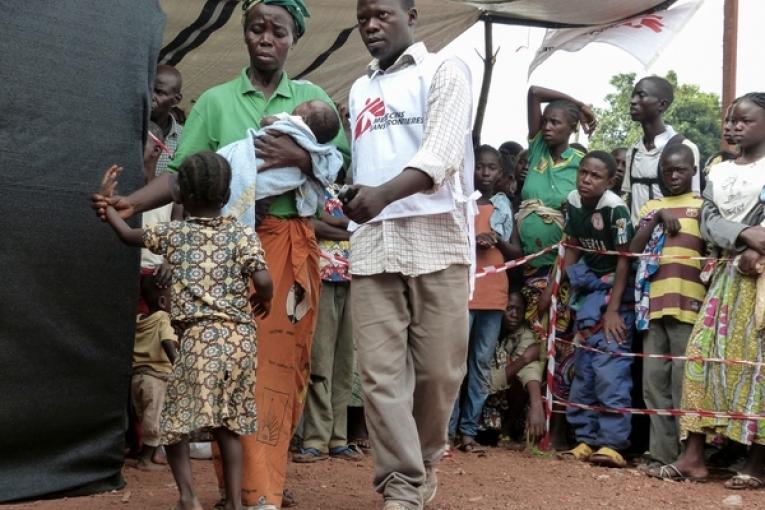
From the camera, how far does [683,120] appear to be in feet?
140

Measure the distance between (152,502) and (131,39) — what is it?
2041 mm

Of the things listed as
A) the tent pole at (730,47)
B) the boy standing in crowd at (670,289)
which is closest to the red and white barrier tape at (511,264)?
the boy standing in crowd at (670,289)

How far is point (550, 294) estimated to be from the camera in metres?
6.84

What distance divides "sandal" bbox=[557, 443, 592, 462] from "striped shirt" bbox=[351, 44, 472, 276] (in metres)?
2.72

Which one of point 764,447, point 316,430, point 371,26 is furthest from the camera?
point 316,430

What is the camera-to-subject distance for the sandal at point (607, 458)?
631cm

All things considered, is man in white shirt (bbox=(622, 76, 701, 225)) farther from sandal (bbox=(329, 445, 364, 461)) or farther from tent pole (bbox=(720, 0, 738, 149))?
tent pole (bbox=(720, 0, 738, 149))

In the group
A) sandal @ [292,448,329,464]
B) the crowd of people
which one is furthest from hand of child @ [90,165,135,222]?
sandal @ [292,448,329,464]

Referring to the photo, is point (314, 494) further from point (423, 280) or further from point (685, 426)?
point (685, 426)

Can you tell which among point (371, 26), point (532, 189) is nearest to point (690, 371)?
point (532, 189)

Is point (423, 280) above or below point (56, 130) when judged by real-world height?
below

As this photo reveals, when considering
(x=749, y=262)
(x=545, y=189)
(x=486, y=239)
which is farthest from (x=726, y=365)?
(x=545, y=189)

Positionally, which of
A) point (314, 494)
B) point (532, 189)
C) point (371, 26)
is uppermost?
point (371, 26)

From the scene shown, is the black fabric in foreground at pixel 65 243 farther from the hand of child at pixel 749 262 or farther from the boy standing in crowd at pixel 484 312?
the hand of child at pixel 749 262
